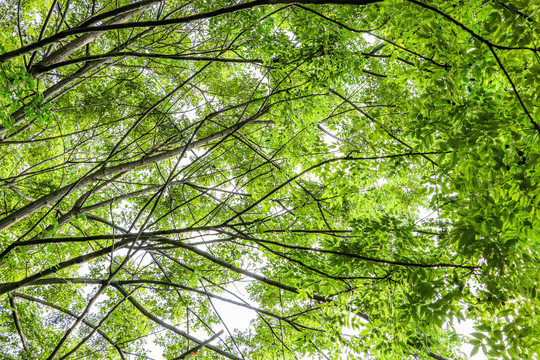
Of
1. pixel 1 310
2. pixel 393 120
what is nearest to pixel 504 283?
pixel 393 120

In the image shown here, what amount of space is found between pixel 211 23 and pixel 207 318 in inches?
188

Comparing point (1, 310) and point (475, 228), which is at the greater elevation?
point (1, 310)

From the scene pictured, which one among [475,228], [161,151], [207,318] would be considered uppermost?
[161,151]

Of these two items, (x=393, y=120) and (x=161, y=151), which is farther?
(x=161, y=151)

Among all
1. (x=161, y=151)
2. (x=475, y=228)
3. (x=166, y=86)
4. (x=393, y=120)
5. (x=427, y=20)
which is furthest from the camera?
(x=166, y=86)

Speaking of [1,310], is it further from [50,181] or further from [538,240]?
[538,240]

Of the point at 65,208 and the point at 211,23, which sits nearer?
the point at 211,23

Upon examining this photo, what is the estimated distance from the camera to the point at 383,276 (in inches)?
76.5

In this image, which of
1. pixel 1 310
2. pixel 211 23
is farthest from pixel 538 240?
pixel 1 310

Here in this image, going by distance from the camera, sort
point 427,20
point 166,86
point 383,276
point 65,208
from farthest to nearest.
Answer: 1. point 166,86
2. point 65,208
3. point 383,276
4. point 427,20

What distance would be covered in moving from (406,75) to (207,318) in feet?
16.3

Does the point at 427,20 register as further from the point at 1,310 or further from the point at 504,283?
the point at 1,310

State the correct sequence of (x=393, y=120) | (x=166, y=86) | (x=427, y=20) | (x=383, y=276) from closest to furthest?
(x=427, y=20), (x=383, y=276), (x=393, y=120), (x=166, y=86)

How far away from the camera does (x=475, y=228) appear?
55.3 inches
